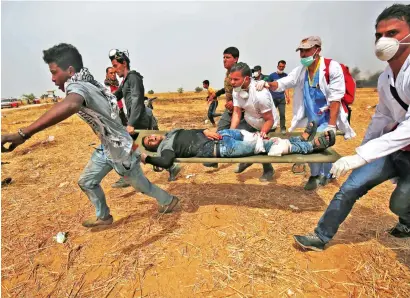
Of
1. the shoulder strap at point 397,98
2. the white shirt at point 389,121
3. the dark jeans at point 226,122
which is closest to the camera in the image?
the white shirt at point 389,121

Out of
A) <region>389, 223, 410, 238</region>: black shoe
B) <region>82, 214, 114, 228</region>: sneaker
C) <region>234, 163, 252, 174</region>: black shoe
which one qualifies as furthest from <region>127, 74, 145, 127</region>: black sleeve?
<region>389, 223, 410, 238</region>: black shoe

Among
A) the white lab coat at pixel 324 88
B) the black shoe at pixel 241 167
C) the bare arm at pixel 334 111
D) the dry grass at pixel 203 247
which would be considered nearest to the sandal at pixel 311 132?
the bare arm at pixel 334 111

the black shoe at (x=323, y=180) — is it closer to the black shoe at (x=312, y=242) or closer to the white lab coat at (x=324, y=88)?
the white lab coat at (x=324, y=88)

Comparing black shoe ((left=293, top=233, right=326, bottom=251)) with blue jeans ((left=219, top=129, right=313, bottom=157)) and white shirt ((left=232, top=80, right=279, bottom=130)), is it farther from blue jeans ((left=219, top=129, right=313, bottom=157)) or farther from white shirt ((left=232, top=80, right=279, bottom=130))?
white shirt ((left=232, top=80, right=279, bottom=130))

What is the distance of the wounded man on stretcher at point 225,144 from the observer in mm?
3496

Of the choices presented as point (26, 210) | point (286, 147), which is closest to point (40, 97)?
point (26, 210)

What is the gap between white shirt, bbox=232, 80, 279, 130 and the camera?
3.99 m

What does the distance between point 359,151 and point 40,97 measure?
4645 centimetres

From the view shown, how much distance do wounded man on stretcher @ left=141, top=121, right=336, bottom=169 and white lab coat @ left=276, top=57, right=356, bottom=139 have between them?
44 centimetres

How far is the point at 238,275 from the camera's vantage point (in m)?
2.66

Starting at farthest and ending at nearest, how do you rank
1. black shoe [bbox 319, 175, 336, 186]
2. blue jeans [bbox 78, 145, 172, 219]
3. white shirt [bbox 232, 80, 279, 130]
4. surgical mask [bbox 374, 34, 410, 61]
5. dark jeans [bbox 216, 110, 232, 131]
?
dark jeans [bbox 216, 110, 232, 131]
black shoe [bbox 319, 175, 336, 186]
white shirt [bbox 232, 80, 279, 130]
blue jeans [bbox 78, 145, 172, 219]
surgical mask [bbox 374, 34, 410, 61]

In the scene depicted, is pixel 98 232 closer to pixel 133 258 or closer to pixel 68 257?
pixel 68 257

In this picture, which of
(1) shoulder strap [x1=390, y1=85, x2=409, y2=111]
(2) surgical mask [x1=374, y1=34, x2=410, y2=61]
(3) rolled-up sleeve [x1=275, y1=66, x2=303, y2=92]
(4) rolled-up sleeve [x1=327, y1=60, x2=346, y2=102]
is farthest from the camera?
(3) rolled-up sleeve [x1=275, y1=66, x2=303, y2=92]

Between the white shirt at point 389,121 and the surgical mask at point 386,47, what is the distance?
121 mm
